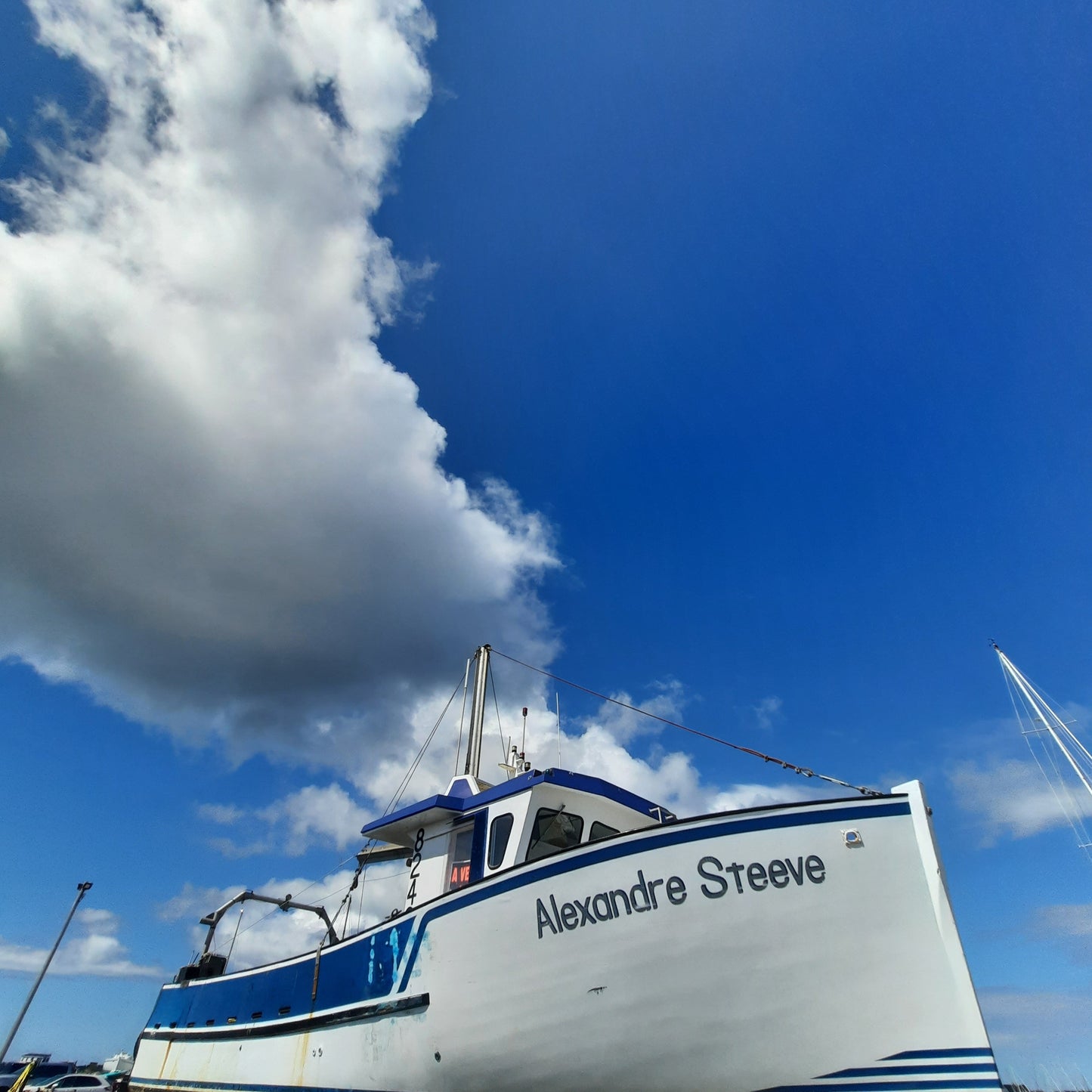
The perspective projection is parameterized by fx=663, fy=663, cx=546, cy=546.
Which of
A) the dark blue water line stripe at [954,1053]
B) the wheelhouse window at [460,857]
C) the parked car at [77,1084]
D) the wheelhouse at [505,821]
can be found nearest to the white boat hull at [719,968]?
the dark blue water line stripe at [954,1053]

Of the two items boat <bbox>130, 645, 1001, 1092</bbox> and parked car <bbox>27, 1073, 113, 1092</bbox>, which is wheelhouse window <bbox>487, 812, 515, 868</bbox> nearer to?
boat <bbox>130, 645, 1001, 1092</bbox>

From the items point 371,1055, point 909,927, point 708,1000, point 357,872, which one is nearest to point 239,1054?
point 357,872

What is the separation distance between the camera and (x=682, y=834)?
7398 millimetres

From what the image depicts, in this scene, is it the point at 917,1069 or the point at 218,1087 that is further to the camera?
the point at 218,1087

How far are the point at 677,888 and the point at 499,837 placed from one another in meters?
3.78

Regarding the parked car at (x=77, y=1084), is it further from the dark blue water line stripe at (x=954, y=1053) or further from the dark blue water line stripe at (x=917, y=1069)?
the dark blue water line stripe at (x=954, y=1053)

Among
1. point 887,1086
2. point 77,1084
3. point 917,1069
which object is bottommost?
point 77,1084

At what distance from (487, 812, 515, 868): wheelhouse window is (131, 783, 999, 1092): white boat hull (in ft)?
4.87

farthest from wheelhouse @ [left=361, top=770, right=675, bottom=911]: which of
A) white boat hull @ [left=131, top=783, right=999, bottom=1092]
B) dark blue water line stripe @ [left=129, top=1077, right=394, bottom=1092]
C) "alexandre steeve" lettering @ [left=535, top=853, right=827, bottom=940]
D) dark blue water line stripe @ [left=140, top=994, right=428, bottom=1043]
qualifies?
dark blue water line stripe @ [left=129, top=1077, right=394, bottom=1092]

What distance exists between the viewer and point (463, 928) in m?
8.47

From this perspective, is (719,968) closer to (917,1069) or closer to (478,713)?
(917,1069)

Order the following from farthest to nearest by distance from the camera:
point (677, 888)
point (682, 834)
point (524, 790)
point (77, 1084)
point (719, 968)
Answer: point (77, 1084)
point (524, 790)
point (682, 834)
point (677, 888)
point (719, 968)

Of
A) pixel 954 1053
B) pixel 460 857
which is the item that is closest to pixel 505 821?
pixel 460 857

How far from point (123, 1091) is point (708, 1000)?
1796 cm
